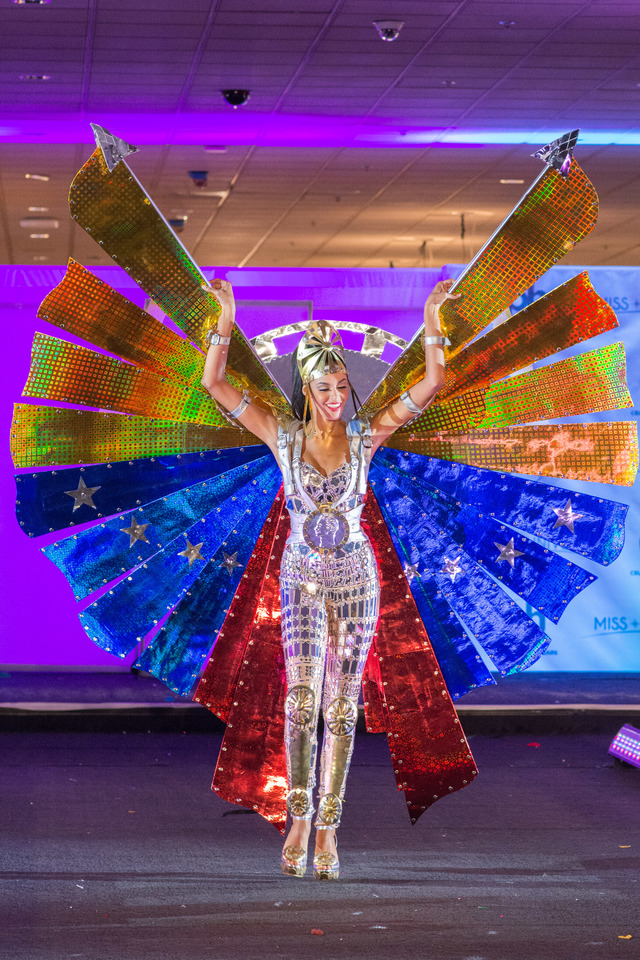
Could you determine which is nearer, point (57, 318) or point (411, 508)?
point (57, 318)

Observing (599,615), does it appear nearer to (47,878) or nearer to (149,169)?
(47,878)

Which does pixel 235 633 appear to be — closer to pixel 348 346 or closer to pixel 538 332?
pixel 538 332

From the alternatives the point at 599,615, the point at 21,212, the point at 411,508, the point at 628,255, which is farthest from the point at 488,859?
the point at 628,255

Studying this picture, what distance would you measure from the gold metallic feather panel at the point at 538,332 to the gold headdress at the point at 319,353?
0.44 metres

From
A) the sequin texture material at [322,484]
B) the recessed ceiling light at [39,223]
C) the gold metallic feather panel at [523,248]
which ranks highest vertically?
the recessed ceiling light at [39,223]

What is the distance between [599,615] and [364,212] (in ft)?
19.6

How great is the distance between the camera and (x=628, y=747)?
509cm

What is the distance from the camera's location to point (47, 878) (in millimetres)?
3512

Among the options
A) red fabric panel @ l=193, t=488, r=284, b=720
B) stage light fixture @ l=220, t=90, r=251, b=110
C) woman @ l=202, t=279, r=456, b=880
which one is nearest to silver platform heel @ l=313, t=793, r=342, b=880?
woman @ l=202, t=279, r=456, b=880

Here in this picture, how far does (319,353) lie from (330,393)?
0.13 m

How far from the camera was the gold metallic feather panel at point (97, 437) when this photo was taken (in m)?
3.75

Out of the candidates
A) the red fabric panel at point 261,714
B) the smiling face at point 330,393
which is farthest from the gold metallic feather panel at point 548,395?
the red fabric panel at point 261,714

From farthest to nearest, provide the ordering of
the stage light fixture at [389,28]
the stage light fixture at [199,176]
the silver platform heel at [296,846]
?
the stage light fixture at [199,176] → the stage light fixture at [389,28] → the silver platform heel at [296,846]

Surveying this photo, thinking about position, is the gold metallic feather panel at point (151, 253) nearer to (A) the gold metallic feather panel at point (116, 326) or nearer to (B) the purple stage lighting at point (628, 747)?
(A) the gold metallic feather panel at point (116, 326)
